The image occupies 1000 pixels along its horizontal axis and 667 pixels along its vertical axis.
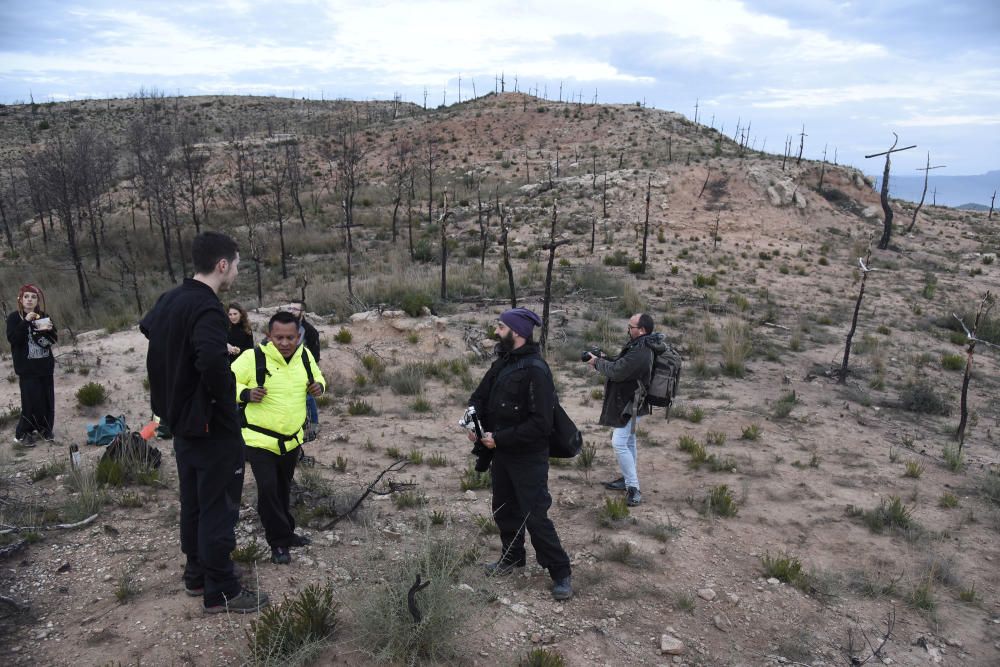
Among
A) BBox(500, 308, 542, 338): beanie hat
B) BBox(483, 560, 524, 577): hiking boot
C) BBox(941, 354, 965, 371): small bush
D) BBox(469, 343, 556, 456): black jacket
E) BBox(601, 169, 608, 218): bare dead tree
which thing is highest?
BBox(601, 169, 608, 218): bare dead tree

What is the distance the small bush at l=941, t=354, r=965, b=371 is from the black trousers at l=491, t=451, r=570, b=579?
11.2 meters

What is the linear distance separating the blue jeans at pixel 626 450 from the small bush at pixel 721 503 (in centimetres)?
73

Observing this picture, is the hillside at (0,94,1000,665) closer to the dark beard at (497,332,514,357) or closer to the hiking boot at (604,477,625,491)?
the hiking boot at (604,477,625,491)

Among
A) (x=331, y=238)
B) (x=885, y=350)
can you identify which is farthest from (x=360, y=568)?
(x=331, y=238)

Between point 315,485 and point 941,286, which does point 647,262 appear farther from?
point 315,485

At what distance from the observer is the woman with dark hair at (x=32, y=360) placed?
20.2ft

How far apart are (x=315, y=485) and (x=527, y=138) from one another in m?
40.3

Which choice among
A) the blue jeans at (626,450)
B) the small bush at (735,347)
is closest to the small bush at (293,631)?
the blue jeans at (626,450)

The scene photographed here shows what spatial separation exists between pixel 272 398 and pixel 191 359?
2.84 ft

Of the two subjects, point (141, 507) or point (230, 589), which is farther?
point (141, 507)

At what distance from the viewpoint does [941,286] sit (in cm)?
1948

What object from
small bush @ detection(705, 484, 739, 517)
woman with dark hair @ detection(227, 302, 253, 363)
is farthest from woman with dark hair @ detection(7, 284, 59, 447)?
small bush @ detection(705, 484, 739, 517)

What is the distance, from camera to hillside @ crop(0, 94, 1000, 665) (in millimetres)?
3617

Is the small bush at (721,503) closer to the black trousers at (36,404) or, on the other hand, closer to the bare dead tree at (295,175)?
the black trousers at (36,404)
